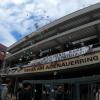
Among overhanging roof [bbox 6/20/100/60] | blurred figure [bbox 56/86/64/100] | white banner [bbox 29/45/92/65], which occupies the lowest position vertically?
blurred figure [bbox 56/86/64/100]

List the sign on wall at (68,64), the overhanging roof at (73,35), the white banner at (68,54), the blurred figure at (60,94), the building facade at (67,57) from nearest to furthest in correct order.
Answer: the building facade at (67,57) → the blurred figure at (60,94) → the sign on wall at (68,64) → the white banner at (68,54) → the overhanging roof at (73,35)

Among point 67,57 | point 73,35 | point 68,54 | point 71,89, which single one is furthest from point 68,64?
point 71,89

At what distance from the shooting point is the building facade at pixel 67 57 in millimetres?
13194

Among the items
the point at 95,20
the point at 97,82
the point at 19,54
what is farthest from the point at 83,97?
the point at 19,54

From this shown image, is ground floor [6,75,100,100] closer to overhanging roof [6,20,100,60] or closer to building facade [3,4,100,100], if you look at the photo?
building facade [3,4,100,100]

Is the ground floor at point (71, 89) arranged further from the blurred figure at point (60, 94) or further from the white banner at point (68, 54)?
the white banner at point (68, 54)

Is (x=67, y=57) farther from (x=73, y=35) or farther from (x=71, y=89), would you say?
(x=71, y=89)

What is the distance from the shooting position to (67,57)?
2348 centimetres

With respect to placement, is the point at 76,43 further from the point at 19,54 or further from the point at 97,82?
the point at 97,82

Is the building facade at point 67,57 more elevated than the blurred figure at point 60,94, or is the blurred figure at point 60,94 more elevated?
the building facade at point 67,57

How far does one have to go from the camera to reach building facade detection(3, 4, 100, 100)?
43.3ft

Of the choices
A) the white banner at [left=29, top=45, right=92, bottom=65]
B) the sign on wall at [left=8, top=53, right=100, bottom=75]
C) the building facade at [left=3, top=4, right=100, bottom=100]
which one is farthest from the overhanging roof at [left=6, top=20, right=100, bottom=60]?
the sign on wall at [left=8, top=53, right=100, bottom=75]

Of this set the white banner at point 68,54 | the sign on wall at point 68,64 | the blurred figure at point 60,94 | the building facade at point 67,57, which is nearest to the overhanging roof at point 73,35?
the building facade at point 67,57

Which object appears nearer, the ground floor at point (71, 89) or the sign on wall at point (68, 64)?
the ground floor at point (71, 89)
